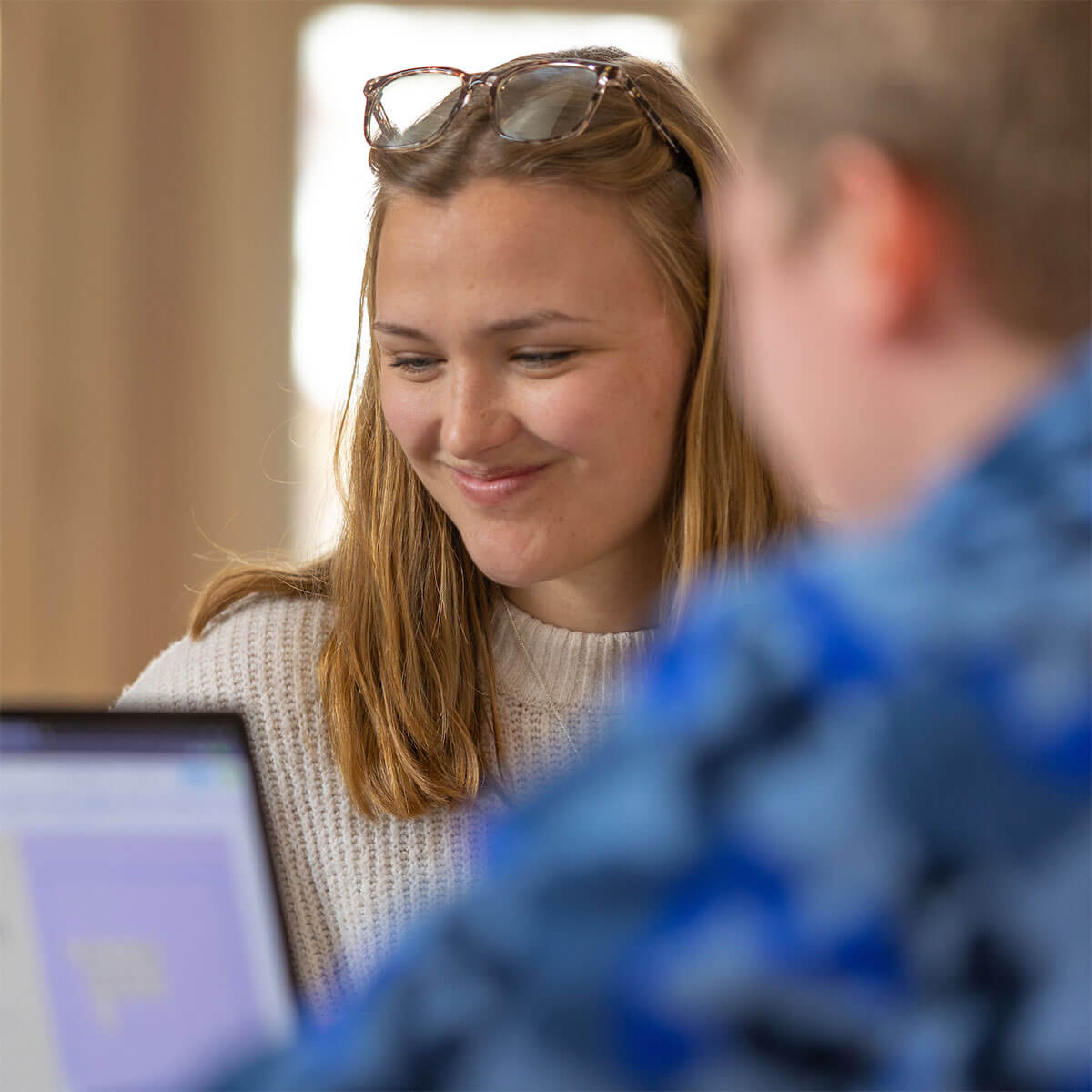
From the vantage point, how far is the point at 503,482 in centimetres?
119

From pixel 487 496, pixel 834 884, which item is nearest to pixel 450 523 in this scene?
pixel 487 496

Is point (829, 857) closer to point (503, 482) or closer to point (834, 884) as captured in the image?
point (834, 884)

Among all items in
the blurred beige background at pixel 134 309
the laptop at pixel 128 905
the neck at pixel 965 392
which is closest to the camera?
the neck at pixel 965 392

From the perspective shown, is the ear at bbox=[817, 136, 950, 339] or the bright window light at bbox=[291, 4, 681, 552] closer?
the ear at bbox=[817, 136, 950, 339]

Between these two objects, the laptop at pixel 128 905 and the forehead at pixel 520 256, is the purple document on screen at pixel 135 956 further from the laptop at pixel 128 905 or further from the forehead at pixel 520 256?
the forehead at pixel 520 256

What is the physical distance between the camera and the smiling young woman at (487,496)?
1.15 m

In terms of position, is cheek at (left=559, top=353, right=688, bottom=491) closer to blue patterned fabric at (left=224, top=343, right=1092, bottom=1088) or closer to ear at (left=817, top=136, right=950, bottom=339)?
ear at (left=817, top=136, right=950, bottom=339)

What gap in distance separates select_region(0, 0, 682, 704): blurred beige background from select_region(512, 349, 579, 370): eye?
5.78 feet

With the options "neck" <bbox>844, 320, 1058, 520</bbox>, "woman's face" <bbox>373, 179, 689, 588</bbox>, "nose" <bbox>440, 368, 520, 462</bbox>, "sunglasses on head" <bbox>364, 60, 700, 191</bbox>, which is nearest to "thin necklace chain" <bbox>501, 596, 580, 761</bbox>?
"woman's face" <bbox>373, 179, 689, 588</bbox>

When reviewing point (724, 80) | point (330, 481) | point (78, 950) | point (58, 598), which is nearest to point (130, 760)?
point (78, 950)

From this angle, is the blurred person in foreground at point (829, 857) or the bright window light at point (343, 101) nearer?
the blurred person in foreground at point (829, 857)

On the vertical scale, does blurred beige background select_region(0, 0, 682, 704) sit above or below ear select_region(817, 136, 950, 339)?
below

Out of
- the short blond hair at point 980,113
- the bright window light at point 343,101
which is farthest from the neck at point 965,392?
the bright window light at point 343,101

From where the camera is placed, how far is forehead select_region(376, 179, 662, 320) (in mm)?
1123
